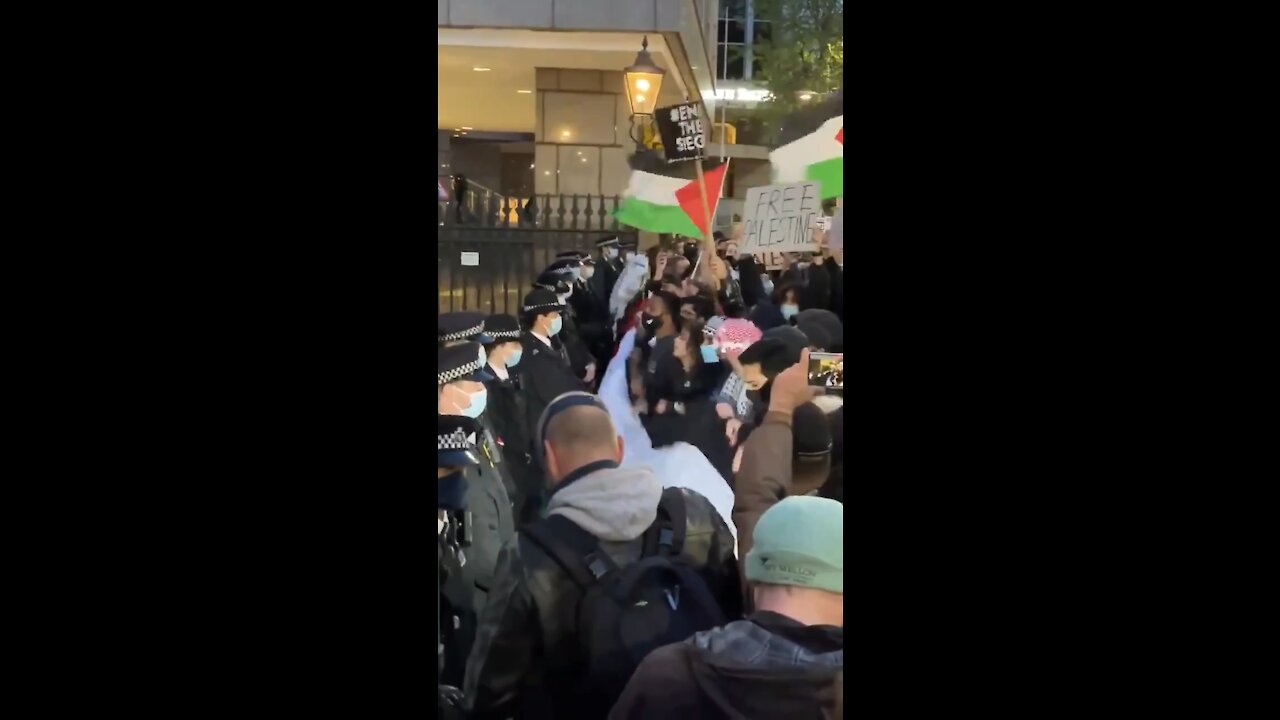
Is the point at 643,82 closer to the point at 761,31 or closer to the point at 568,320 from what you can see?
the point at 761,31

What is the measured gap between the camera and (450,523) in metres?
2.39

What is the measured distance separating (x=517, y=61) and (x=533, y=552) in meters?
1.06

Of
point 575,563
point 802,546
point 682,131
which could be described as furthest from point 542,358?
point 802,546

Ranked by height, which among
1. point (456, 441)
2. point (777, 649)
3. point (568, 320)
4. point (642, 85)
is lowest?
point (777, 649)

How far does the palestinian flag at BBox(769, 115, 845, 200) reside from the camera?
2293mm

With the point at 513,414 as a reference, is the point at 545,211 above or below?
above

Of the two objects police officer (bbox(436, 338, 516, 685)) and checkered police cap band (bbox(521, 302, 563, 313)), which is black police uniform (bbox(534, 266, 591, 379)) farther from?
police officer (bbox(436, 338, 516, 685))

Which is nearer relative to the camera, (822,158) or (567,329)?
(822,158)

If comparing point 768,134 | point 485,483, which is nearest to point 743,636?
point 485,483

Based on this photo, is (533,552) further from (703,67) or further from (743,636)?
(703,67)

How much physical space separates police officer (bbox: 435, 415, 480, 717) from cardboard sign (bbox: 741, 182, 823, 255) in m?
0.73

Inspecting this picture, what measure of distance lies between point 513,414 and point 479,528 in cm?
26

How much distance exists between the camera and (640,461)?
2.43 meters

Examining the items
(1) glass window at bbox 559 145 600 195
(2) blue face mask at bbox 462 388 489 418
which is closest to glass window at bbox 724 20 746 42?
(1) glass window at bbox 559 145 600 195
